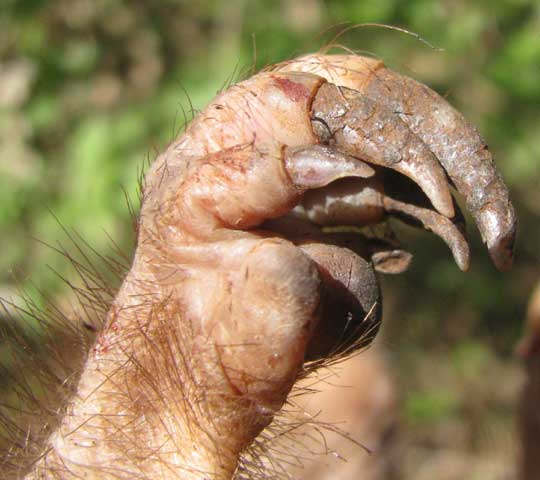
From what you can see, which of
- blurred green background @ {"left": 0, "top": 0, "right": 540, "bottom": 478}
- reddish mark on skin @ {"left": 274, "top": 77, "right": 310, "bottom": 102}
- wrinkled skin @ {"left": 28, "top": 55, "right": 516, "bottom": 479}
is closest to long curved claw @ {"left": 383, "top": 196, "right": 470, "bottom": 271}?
wrinkled skin @ {"left": 28, "top": 55, "right": 516, "bottom": 479}

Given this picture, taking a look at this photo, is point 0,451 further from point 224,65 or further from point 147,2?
point 147,2

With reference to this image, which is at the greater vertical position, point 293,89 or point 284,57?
point 293,89

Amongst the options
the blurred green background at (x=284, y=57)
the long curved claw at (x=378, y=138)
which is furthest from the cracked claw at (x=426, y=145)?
the blurred green background at (x=284, y=57)

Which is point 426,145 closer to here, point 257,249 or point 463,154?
point 463,154

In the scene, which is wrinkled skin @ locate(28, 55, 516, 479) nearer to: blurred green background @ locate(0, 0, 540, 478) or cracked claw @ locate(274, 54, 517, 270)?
cracked claw @ locate(274, 54, 517, 270)

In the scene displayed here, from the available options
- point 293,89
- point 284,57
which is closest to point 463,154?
point 293,89

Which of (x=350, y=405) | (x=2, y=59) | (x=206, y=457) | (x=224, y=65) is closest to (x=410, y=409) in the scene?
(x=350, y=405)

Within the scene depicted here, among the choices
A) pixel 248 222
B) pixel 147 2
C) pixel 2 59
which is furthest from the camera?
pixel 147 2
